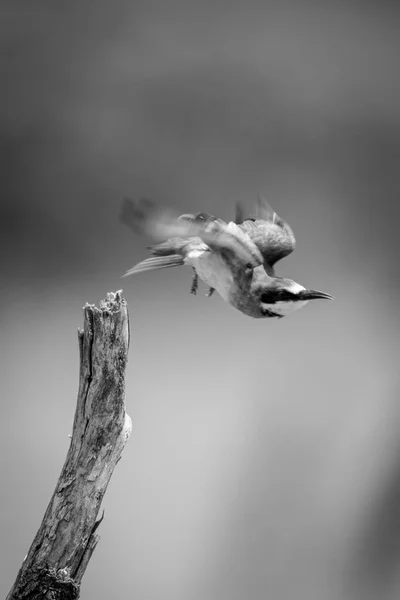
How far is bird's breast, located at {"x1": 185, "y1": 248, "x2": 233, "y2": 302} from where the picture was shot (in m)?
0.82

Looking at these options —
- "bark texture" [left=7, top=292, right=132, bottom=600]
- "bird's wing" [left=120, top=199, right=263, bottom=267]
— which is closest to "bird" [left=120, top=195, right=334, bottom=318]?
"bird's wing" [left=120, top=199, right=263, bottom=267]

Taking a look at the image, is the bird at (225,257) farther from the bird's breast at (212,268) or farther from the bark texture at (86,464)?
the bark texture at (86,464)

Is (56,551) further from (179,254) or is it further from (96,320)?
(179,254)

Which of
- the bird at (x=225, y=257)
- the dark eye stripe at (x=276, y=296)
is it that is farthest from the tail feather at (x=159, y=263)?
the dark eye stripe at (x=276, y=296)

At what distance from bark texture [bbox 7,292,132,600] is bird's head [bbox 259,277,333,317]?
7.0 inches

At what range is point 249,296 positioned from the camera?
2.65ft

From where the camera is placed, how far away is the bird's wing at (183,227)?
77 centimetres

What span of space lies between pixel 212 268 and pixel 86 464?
30cm

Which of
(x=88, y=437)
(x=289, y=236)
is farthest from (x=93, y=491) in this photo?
(x=289, y=236)

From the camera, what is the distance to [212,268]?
0.83 m

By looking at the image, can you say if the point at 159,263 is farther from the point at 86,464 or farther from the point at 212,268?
the point at 86,464

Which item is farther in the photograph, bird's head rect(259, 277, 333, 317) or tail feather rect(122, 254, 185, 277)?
tail feather rect(122, 254, 185, 277)

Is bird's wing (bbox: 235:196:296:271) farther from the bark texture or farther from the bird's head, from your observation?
the bark texture

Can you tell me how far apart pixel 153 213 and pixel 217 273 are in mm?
116
